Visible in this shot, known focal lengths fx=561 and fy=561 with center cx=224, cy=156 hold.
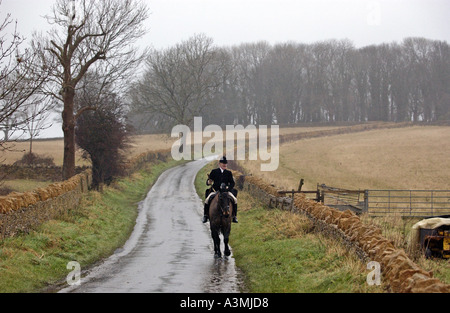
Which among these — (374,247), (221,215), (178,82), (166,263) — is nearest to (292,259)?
(221,215)

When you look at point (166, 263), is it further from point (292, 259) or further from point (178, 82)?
point (178, 82)

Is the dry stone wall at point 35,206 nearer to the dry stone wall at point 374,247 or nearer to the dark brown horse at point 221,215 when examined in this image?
the dark brown horse at point 221,215

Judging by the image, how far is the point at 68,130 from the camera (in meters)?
28.9

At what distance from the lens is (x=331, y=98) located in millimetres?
122438

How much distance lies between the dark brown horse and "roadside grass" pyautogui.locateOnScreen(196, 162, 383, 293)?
770 mm

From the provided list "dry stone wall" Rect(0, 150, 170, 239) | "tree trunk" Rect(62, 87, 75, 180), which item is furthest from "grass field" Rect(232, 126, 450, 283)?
"dry stone wall" Rect(0, 150, 170, 239)

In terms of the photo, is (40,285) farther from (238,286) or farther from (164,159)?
(164,159)

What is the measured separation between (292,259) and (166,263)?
362 centimetres

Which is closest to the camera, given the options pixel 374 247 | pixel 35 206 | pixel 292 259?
pixel 374 247

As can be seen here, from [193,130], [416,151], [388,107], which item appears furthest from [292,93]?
[416,151]

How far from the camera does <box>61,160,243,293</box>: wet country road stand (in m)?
11.8

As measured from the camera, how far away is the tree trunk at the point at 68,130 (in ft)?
94.2

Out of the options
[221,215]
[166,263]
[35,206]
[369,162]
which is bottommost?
[166,263]

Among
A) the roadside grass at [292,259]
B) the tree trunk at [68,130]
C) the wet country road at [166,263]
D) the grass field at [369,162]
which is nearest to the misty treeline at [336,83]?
the grass field at [369,162]
